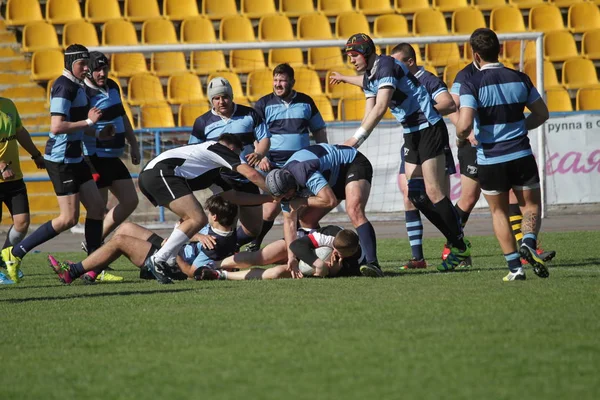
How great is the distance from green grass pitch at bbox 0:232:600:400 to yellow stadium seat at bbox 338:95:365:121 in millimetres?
9394

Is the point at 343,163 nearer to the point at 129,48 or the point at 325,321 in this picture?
the point at 325,321

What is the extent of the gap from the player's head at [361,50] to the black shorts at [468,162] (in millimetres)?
1590

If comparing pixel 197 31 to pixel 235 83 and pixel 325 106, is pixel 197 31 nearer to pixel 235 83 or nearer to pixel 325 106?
pixel 235 83

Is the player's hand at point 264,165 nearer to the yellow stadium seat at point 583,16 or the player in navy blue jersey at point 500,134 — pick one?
the player in navy blue jersey at point 500,134

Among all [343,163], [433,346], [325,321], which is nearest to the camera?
[433,346]

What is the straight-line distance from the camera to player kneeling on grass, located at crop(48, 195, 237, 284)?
8.59 metres

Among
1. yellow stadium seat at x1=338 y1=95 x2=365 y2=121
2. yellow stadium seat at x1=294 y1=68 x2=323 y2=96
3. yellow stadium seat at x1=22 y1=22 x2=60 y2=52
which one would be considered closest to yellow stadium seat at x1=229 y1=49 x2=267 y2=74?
yellow stadium seat at x1=294 y1=68 x2=323 y2=96

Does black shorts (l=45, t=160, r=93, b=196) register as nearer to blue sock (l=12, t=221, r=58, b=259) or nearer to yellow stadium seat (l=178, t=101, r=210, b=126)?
blue sock (l=12, t=221, r=58, b=259)

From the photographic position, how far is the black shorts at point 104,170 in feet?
33.8

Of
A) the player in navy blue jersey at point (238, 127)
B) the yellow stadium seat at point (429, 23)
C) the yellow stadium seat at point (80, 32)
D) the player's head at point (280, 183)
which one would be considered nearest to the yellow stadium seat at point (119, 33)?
the yellow stadium seat at point (80, 32)

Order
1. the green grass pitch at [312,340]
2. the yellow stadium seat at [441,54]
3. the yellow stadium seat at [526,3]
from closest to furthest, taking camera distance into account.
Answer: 1. the green grass pitch at [312,340]
2. the yellow stadium seat at [441,54]
3. the yellow stadium seat at [526,3]

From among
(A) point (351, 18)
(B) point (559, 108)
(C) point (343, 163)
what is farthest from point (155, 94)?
(C) point (343, 163)

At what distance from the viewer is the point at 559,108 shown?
1808 cm

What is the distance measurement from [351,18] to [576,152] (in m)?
5.71
